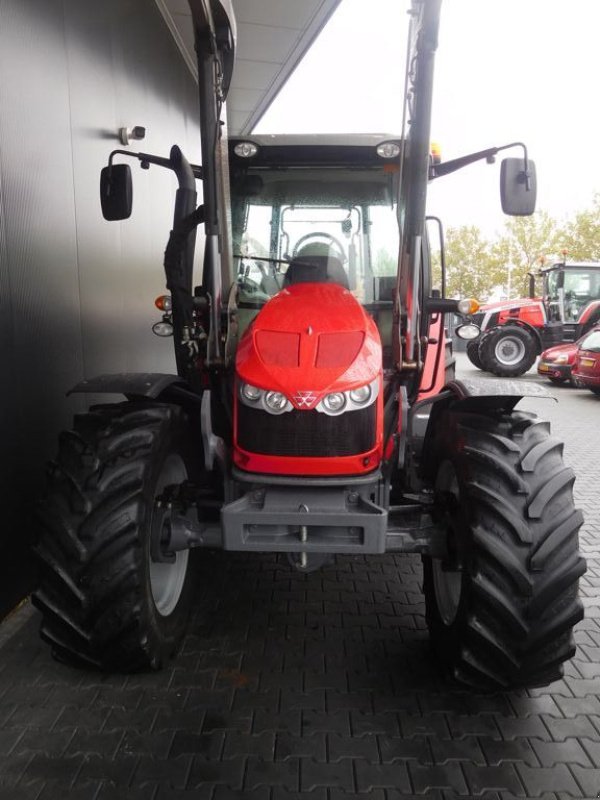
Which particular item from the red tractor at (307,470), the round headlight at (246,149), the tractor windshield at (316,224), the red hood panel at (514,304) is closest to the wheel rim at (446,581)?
the red tractor at (307,470)

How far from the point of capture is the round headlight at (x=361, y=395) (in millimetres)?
2795

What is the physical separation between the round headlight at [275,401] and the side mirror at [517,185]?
1.44 m

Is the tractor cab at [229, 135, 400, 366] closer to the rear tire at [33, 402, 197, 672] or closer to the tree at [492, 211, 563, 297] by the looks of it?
the rear tire at [33, 402, 197, 672]

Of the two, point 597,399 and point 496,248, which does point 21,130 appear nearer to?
point 597,399

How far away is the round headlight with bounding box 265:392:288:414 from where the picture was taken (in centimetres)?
276

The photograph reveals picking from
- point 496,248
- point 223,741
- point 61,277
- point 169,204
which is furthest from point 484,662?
point 496,248

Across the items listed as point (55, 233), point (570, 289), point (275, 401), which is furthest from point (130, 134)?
point (570, 289)

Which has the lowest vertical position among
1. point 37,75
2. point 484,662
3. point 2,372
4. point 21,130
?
point 484,662

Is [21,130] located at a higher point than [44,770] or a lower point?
higher

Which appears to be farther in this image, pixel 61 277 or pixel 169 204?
pixel 169 204

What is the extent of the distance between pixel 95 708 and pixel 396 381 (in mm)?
1885

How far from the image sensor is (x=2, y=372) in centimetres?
344

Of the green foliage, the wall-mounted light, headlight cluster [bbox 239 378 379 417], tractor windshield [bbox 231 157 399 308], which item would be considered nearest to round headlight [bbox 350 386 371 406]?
headlight cluster [bbox 239 378 379 417]

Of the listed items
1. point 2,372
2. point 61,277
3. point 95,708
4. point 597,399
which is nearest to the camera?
→ point 95,708
